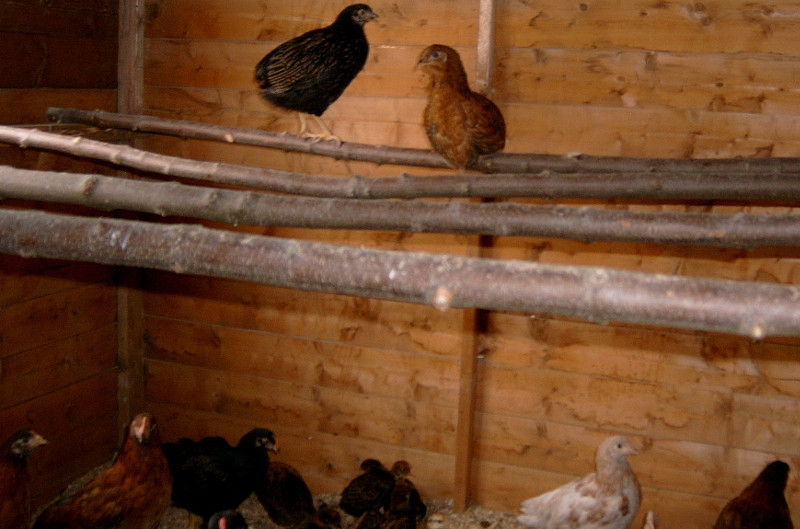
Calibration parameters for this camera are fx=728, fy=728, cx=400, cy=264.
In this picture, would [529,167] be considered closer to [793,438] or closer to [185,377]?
[793,438]

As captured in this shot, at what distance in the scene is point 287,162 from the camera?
136 inches

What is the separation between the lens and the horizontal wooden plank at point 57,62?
3.06 metres

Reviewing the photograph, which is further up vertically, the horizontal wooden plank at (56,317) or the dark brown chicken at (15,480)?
the horizontal wooden plank at (56,317)

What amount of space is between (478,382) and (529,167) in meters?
1.33

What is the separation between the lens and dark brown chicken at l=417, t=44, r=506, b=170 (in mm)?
2436

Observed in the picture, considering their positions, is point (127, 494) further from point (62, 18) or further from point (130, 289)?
point (62, 18)

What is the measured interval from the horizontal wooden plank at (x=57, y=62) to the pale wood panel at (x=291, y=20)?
271 millimetres

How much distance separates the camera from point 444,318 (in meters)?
3.36

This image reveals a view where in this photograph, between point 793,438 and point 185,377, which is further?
point 185,377

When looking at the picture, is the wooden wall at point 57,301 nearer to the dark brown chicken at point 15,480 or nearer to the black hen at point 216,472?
the dark brown chicken at point 15,480

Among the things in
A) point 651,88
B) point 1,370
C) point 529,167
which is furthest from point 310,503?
point 651,88

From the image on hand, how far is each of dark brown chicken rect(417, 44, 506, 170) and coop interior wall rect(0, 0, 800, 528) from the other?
58 cm

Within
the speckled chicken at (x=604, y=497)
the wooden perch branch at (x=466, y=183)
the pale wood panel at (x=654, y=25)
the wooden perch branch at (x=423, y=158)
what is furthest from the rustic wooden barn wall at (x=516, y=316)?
the wooden perch branch at (x=466, y=183)

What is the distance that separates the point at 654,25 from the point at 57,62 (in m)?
2.59
